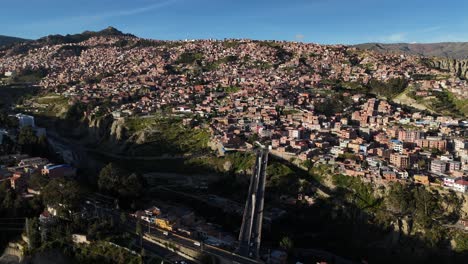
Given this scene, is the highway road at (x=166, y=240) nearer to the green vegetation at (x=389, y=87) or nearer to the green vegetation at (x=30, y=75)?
the green vegetation at (x=389, y=87)

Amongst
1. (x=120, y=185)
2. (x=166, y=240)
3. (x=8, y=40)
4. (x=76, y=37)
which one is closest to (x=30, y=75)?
(x=76, y=37)

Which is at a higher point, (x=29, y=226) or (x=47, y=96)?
(x=47, y=96)

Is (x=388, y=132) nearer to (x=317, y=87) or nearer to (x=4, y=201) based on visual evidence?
(x=317, y=87)

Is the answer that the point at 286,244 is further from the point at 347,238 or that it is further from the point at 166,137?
the point at 166,137

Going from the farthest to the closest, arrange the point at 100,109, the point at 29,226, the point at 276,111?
the point at 100,109 < the point at 276,111 < the point at 29,226

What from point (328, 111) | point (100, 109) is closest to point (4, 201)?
point (100, 109)

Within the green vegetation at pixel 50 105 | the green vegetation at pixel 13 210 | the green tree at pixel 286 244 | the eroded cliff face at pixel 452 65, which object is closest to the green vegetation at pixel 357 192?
the green tree at pixel 286 244

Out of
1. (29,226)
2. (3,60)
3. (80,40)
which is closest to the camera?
(29,226)
